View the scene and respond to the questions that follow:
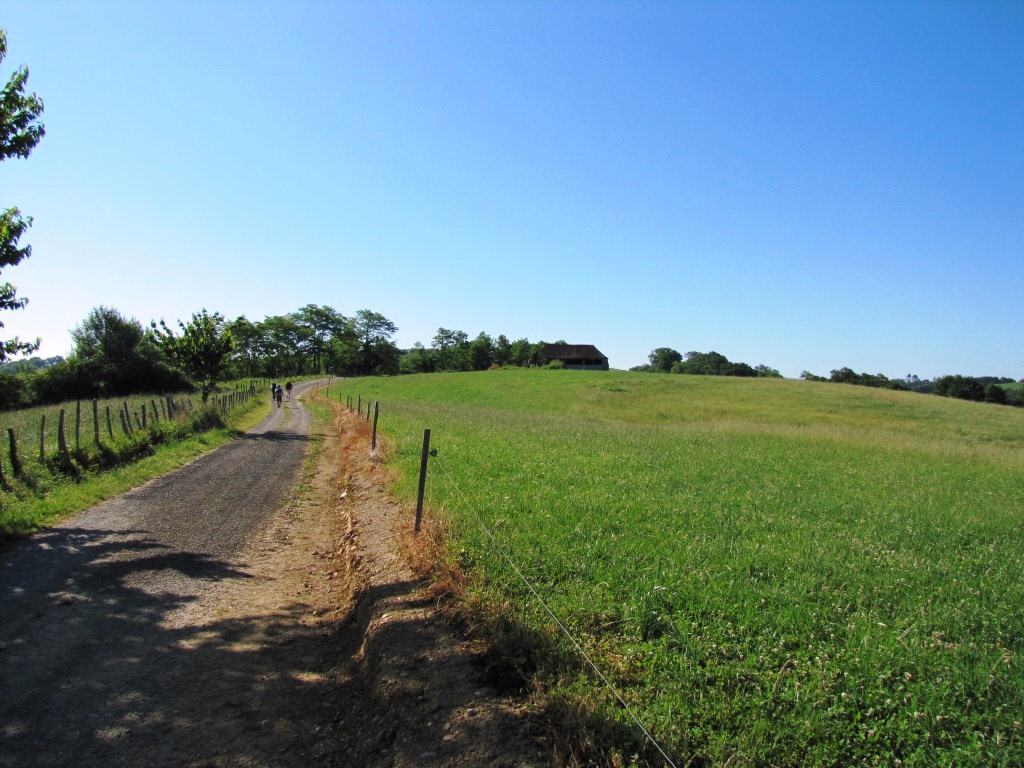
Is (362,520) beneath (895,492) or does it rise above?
beneath

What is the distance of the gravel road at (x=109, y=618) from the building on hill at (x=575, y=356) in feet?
369

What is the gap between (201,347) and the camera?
28422 mm

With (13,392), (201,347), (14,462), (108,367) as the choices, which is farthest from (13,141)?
(108,367)

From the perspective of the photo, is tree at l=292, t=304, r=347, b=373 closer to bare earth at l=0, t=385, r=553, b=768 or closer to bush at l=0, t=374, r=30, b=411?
bush at l=0, t=374, r=30, b=411

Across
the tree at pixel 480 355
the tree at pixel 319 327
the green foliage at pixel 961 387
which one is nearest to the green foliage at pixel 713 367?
the green foliage at pixel 961 387

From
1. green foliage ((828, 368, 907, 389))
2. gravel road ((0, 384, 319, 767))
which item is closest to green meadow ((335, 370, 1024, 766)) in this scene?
gravel road ((0, 384, 319, 767))

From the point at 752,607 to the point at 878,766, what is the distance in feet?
5.63

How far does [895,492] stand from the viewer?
33.9 feet

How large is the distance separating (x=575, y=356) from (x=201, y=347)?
325 ft

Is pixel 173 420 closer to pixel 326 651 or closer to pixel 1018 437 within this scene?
pixel 326 651

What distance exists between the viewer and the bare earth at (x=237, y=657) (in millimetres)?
3594

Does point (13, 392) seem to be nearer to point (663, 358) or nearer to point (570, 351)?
point (570, 351)

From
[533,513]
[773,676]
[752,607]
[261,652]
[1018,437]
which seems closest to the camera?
[773,676]

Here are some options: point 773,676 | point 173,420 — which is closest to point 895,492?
point 773,676
